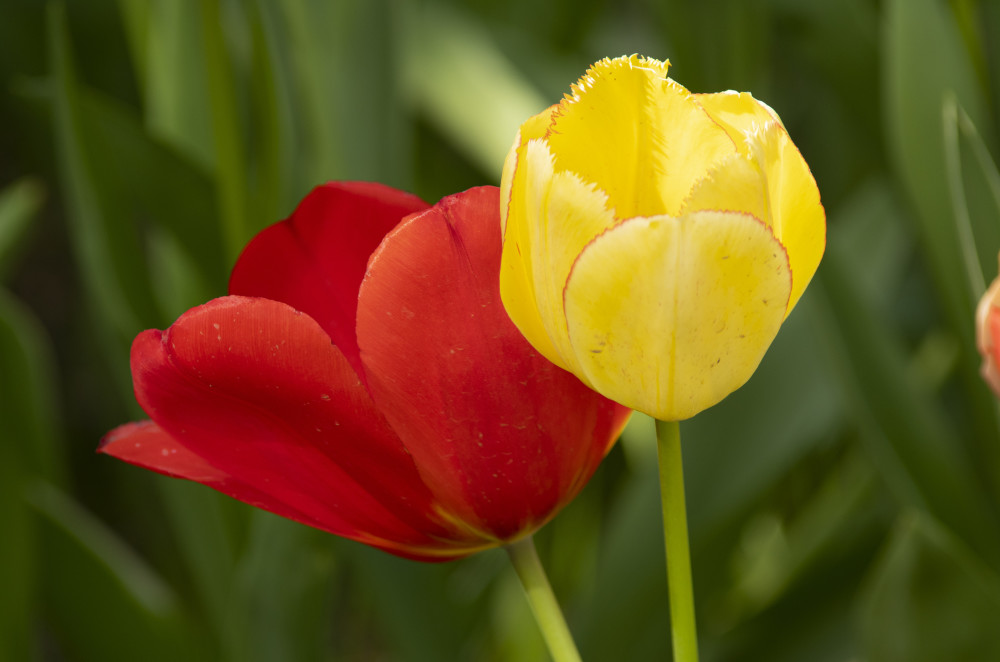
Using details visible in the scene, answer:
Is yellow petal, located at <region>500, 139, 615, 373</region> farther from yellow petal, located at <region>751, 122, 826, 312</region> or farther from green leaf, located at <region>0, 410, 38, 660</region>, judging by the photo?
green leaf, located at <region>0, 410, 38, 660</region>

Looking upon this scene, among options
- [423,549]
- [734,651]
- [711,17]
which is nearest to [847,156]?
[711,17]

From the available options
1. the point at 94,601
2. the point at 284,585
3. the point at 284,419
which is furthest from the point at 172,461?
the point at 94,601

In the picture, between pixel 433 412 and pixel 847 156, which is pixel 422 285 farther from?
pixel 847 156

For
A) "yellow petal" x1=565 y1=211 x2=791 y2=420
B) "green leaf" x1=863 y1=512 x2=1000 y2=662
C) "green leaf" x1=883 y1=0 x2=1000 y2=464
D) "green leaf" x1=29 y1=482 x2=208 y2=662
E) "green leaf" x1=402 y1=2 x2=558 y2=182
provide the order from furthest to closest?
1. "green leaf" x1=402 y1=2 x2=558 y2=182
2. "green leaf" x1=29 y1=482 x2=208 y2=662
3. "green leaf" x1=883 y1=0 x2=1000 y2=464
4. "green leaf" x1=863 y1=512 x2=1000 y2=662
5. "yellow petal" x1=565 y1=211 x2=791 y2=420

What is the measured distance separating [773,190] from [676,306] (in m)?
0.03

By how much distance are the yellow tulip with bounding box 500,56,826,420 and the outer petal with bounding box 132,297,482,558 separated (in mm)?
36

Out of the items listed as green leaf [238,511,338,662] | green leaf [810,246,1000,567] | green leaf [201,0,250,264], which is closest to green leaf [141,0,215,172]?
green leaf [201,0,250,264]

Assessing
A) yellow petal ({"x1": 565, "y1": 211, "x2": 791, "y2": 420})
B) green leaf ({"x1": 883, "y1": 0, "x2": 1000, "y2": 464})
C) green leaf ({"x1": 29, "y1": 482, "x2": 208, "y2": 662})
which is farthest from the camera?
green leaf ({"x1": 29, "y1": 482, "x2": 208, "y2": 662})

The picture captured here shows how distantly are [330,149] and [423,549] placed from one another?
0.36 m

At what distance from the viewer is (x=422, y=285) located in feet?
0.58

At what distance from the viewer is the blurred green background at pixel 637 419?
16.2 inches

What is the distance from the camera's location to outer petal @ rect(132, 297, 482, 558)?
175 mm

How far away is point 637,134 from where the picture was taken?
18 centimetres

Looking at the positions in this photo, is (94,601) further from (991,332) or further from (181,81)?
(991,332)
